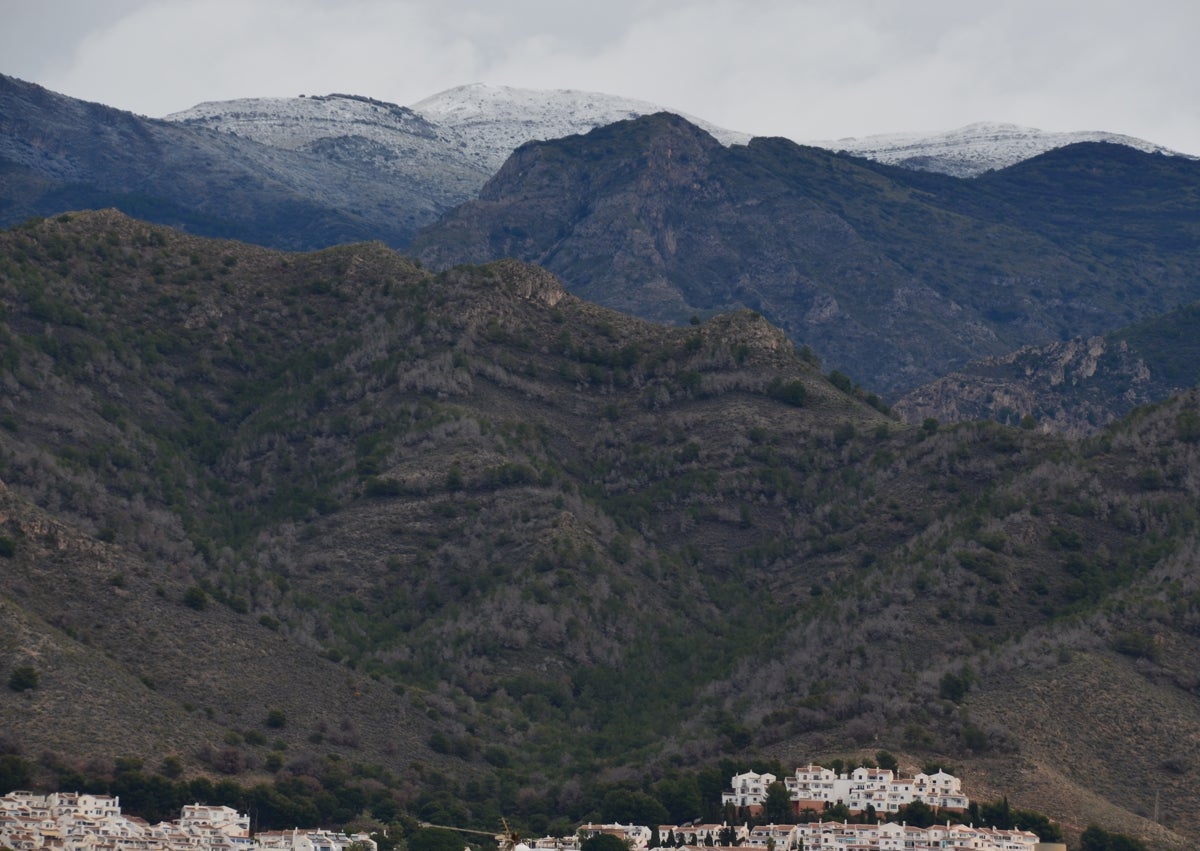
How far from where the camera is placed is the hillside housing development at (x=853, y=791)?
5221 inches

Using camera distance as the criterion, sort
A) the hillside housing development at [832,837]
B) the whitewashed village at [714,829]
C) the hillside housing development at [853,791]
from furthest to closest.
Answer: the hillside housing development at [853,791] → the hillside housing development at [832,837] → the whitewashed village at [714,829]

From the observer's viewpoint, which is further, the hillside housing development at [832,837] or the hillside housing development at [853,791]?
the hillside housing development at [853,791]

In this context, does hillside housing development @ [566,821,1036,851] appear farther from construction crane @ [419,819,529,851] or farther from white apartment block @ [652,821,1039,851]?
construction crane @ [419,819,529,851]

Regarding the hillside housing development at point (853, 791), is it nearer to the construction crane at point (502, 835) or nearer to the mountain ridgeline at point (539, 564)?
the mountain ridgeline at point (539, 564)

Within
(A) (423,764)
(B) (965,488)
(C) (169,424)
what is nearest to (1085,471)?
(B) (965,488)

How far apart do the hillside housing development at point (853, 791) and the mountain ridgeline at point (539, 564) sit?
4.45 meters

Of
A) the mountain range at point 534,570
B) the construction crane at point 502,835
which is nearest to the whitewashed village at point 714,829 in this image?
the construction crane at point 502,835

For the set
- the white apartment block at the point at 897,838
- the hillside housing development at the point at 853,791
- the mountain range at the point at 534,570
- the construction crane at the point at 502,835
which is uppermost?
the mountain range at the point at 534,570

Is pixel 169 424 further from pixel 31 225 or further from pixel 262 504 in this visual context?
pixel 31 225

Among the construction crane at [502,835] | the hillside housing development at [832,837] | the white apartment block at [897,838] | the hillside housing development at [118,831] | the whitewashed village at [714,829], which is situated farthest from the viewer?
the construction crane at [502,835]

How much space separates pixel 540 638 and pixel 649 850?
35639 mm

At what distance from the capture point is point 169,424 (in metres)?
185

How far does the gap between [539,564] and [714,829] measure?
41.3 meters

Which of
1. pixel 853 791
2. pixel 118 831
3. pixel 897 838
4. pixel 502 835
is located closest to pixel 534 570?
pixel 502 835
